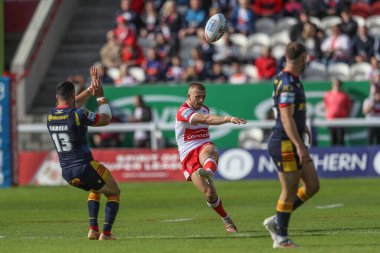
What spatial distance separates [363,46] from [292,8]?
289 cm

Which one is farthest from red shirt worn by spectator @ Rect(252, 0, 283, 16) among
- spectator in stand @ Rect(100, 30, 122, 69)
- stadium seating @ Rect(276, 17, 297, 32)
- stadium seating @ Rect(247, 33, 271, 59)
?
spectator in stand @ Rect(100, 30, 122, 69)

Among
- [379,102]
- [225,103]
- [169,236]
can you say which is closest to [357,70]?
[379,102]

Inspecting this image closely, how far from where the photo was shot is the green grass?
43.4 feet

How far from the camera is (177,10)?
1276 inches

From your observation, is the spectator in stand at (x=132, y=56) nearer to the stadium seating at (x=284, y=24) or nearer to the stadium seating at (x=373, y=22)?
the stadium seating at (x=284, y=24)

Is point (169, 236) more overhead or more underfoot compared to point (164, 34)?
more underfoot

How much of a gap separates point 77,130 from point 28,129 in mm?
13923

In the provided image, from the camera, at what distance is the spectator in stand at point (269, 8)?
31.5 metres

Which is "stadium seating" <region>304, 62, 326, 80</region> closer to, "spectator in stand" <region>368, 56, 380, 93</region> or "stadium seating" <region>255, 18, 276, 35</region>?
"spectator in stand" <region>368, 56, 380, 93</region>

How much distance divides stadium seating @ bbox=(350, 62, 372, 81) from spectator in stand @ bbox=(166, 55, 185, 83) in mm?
4561

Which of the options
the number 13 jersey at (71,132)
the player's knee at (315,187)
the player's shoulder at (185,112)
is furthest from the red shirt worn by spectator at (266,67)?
the player's knee at (315,187)

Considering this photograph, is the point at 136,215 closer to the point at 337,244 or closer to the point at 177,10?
the point at 337,244

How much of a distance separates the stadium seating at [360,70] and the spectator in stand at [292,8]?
9.50 feet

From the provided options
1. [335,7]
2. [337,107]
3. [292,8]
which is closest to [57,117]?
[337,107]
